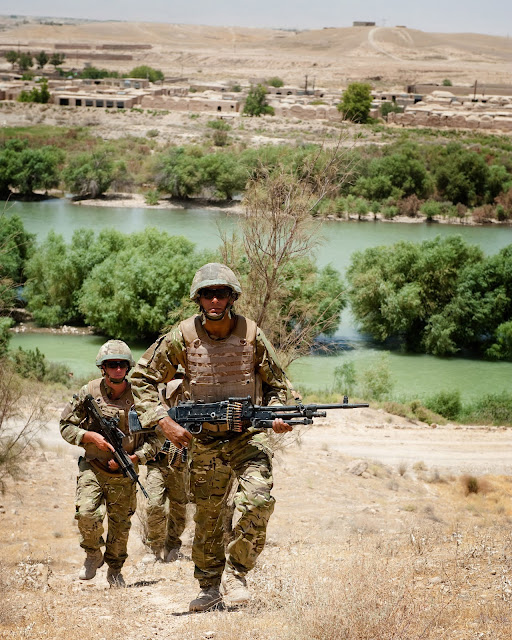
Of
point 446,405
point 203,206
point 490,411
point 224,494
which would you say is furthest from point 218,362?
point 203,206

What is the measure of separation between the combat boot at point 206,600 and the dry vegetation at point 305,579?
0.33 feet

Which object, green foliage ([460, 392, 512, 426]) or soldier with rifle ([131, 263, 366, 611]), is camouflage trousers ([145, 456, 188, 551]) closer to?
soldier with rifle ([131, 263, 366, 611])

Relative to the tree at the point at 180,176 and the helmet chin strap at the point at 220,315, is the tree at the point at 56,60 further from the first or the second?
the helmet chin strap at the point at 220,315

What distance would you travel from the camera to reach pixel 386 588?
5824mm

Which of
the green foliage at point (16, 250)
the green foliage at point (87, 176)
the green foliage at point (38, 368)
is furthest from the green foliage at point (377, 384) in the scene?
the green foliage at point (87, 176)

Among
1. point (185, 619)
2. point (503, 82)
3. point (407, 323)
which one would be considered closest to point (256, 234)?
point (185, 619)

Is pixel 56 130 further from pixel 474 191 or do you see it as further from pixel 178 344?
pixel 178 344

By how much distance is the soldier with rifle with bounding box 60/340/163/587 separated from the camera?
23.1 feet

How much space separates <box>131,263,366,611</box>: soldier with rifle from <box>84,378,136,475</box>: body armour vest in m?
1.39

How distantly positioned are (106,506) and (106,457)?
44 centimetres

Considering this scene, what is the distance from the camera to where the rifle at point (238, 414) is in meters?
5.61

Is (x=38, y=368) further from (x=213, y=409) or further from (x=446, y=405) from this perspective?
(x=213, y=409)

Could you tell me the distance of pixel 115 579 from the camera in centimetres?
725

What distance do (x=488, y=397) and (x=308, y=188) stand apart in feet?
46.8
